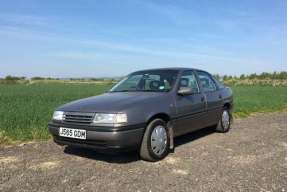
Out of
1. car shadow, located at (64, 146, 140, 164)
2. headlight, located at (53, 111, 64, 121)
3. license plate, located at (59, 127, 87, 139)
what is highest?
headlight, located at (53, 111, 64, 121)

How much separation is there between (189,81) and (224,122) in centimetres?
204

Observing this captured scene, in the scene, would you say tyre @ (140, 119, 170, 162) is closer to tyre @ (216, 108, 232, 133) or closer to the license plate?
the license plate

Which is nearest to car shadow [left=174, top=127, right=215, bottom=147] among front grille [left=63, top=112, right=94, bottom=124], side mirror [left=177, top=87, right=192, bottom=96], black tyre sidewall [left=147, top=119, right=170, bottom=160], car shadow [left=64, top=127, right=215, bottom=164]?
car shadow [left=64, top=127, right=215, bottom=164]

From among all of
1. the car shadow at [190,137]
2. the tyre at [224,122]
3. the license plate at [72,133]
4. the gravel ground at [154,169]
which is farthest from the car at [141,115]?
the tyre at [224,122]

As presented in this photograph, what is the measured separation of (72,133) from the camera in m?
Answer: 5.45

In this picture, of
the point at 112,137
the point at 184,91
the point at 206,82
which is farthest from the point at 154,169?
the point at 206,82

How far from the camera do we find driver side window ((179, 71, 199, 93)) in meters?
6.79

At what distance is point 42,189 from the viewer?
4.29 meters

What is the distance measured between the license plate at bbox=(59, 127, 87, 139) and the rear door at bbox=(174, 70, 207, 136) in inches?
71.8

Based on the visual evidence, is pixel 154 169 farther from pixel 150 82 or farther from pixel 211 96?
pixel 211 96

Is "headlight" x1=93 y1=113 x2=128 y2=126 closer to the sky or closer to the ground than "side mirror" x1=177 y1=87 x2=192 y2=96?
closer to the ground

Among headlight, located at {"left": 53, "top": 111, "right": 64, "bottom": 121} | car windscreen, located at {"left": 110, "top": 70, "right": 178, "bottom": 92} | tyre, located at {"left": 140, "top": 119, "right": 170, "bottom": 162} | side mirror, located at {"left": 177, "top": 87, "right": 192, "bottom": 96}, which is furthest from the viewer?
car windscreen, located at {"left": 110, "top": 70, "right": 178, "bottom": 92}

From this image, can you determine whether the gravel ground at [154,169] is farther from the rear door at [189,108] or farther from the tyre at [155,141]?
the rear door at [189,108]

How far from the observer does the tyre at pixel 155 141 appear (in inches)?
218
